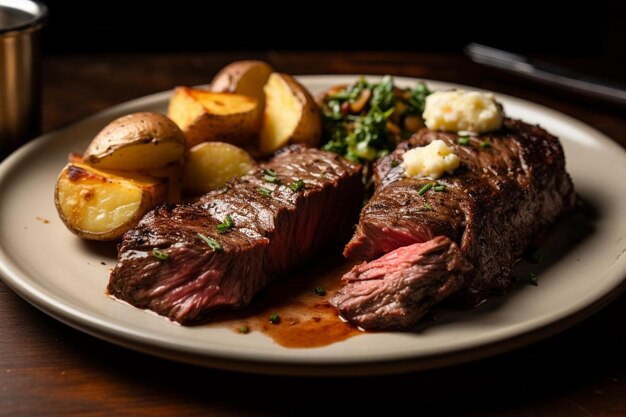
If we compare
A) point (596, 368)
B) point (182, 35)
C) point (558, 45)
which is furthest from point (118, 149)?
point (558, 45)

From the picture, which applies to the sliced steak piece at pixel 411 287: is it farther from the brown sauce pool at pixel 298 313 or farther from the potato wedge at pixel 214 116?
the potato wedge at pixel 214 116

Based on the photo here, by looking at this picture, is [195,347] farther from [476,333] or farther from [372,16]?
[372,16]

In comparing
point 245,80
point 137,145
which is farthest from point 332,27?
point 137,145

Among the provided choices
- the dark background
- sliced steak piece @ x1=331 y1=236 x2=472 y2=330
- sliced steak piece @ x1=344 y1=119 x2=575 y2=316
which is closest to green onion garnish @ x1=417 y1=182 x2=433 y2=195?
sliced steak piece @ x1=344 y1=119 x2=575 y2=316

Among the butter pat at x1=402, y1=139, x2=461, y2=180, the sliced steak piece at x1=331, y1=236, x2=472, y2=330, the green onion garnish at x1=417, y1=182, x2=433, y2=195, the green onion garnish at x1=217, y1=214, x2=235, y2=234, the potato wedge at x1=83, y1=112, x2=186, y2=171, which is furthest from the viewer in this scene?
the potato wedge at x1=83, y1=112, x2=186, y2=171

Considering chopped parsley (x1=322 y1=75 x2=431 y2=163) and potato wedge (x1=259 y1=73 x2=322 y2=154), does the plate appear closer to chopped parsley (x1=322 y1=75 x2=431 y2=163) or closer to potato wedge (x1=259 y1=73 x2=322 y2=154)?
chopped parsley (x1=322 y1=75 x2=431 y2=163)

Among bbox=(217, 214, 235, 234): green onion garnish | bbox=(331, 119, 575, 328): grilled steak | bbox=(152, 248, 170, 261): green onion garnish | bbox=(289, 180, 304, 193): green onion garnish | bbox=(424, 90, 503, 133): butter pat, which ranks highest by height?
bbox=(424, 90, 503, 133): butter pat

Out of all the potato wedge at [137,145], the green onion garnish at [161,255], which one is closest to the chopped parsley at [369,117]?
the potato wedge at [137,145]
